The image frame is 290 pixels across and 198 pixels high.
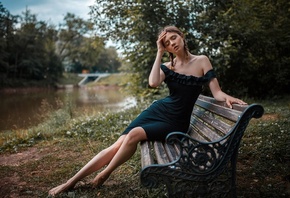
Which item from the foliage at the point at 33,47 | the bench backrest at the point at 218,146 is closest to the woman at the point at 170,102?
the bench backrest at the point at 218,146

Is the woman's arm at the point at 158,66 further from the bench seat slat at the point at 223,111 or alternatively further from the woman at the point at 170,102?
the bench seat slat at the point at 223,111

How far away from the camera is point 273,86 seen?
1160 centimetres

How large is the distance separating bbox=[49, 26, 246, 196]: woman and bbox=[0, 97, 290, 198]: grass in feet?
1.12

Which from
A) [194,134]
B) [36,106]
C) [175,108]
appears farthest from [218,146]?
[36,106]

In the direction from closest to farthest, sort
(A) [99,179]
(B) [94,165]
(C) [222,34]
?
(B) [94,165], (A) [99,179], (C) [222,34]

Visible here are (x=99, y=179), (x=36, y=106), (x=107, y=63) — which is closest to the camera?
(x=99, y=179)

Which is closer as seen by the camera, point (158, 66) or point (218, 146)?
point (218, 146)

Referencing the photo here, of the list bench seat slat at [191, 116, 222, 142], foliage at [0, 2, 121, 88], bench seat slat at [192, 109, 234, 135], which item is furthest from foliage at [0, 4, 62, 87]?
bench seat slat at [192, 109, 234, 135]

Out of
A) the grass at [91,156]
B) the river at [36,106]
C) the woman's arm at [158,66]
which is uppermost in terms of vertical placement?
the woman's arm at [158,66]

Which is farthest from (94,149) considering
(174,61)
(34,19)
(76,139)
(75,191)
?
(34,19)

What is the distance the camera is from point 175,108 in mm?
3014

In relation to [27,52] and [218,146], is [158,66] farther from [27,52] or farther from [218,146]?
[27,52]

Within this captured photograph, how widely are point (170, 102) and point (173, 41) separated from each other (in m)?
0.67

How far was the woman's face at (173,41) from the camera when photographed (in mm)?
3057
